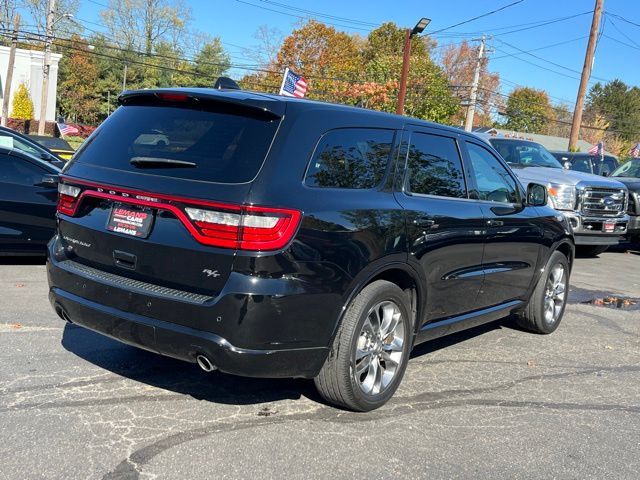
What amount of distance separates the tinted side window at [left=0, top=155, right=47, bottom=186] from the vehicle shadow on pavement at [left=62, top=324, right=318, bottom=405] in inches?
138

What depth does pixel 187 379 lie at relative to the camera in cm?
441

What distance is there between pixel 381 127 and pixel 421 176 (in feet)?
1.57

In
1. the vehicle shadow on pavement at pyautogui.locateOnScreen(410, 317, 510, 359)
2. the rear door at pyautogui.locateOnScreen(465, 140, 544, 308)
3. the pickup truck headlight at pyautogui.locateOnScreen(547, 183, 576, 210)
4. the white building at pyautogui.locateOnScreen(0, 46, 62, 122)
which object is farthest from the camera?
the white building at pyautogui.locateOnScreen(0, 46, 62, 122)

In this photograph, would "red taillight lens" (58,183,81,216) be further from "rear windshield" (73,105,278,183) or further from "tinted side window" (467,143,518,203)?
"tinted side window" (467,143,518,203)

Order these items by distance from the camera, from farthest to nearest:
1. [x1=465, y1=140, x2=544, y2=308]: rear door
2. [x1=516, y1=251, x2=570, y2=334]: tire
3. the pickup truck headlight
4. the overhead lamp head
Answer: the overhead lamp head < the pickup truck headlight < [x1=516, y1=251, x2=570, y2=334]: tire < [x1=465, y1=140, x2=544, y2=308]: rear door

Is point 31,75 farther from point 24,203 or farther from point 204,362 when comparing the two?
point 204,362

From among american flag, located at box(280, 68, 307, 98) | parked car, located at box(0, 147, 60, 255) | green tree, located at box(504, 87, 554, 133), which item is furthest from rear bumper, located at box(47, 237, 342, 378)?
green tree, located at box(504, 87, 554, 133)

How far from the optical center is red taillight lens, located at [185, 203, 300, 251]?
3.27 meters

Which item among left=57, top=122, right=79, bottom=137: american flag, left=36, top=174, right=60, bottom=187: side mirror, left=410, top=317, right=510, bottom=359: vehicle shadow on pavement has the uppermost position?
left=57, top=122, right=79, bottom=137: american flag

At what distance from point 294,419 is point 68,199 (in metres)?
1.93

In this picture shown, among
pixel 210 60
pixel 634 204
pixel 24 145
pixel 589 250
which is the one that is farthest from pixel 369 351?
pixel 210 60

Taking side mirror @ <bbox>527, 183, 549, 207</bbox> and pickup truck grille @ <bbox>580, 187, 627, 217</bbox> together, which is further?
pickup truck grille @ <bbox>580, 187, 627, 217</bbox>

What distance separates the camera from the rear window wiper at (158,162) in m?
3.57

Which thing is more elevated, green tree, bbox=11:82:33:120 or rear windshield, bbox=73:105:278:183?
green tree, bbox=11:82:33:120
